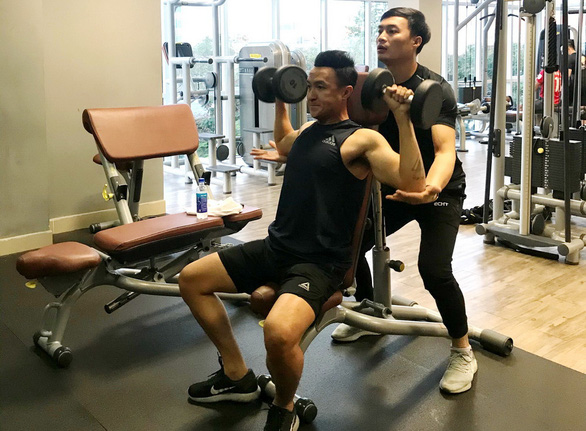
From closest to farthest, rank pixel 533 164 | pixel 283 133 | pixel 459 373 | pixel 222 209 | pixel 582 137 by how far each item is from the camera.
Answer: pixel 459 373
pixel 283 133
pixel 222 209
pixel 533 164
pixel 582 137

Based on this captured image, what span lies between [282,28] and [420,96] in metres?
6.63

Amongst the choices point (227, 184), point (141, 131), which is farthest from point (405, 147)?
point (227, 184)

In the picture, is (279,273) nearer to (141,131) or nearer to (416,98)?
(416,98)

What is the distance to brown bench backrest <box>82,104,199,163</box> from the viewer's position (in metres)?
3.13

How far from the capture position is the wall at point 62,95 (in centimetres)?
379

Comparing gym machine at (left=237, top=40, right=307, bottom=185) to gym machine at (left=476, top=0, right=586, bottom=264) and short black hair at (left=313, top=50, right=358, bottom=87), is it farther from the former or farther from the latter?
short black hair at (left=313, top=50, right=358, bottom=87)

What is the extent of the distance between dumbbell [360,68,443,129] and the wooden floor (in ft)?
4.24

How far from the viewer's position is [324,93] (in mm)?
1970

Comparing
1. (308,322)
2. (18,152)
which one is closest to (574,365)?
(308,322)

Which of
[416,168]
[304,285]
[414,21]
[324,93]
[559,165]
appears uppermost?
[414,21]

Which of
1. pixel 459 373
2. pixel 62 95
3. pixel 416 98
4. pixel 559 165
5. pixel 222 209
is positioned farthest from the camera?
pixel 62 95

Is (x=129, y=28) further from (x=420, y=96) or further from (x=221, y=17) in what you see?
(x=420, y=96)

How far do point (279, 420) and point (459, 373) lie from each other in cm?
74

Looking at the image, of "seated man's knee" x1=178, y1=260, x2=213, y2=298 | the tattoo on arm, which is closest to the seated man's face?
the tattoo on arm
